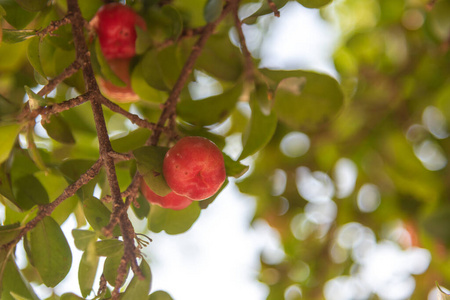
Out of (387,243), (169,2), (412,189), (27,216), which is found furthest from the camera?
(387,243)

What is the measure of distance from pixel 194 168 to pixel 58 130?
0.25m

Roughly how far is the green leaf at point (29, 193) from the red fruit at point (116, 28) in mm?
245

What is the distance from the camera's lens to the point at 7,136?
1.99ft

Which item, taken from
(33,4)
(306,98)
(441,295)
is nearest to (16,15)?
(33,4)

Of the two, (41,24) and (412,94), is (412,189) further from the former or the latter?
(41,24)

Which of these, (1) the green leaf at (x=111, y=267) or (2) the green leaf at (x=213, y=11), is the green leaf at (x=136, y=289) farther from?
(2) the green leaf at (x=213, y=11)

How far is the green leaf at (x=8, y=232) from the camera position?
658 mm

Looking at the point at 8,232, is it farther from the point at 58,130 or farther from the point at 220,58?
the point at 220,58

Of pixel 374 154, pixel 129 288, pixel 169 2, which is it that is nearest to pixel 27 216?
pixel 129 288

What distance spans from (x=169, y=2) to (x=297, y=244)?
1.03m

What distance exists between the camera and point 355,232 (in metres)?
1.65

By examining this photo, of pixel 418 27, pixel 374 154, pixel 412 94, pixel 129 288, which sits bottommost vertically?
pixel 374 154

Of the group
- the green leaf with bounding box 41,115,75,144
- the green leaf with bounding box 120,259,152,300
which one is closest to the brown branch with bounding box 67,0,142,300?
the green leaf with bounding box 120,259,152,300

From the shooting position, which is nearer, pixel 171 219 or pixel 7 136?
pixel 7 136
